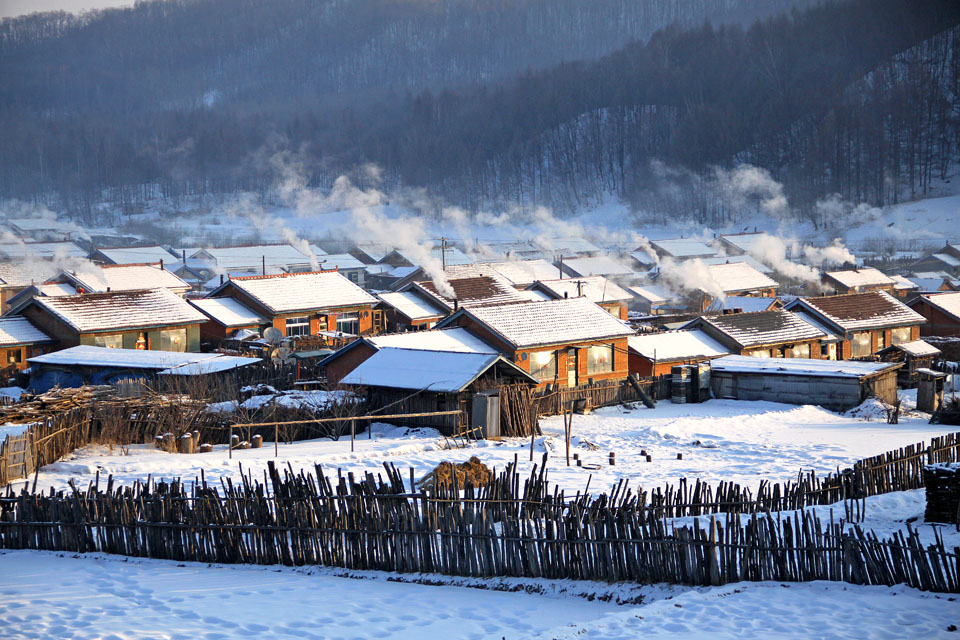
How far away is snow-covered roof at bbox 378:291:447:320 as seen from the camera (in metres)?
51.4

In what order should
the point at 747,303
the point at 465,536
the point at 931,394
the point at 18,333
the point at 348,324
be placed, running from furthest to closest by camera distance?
the point at 747,303 → the point at 348,324 → the point at 18,333 → the point at 931,394 → the point at 465,536

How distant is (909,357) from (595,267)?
120 ft

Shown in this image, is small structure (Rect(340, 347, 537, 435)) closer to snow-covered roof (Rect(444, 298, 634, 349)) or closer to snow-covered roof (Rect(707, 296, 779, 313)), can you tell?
snow-covered roof (Rect(444, 298, 634, 349))

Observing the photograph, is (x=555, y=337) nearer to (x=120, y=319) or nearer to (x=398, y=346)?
(x=398, y=346)

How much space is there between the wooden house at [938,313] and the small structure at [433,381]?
2997cm

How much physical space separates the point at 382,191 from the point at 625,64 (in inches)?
1994

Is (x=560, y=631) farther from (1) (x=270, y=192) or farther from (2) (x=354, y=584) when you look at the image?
(1) (x=270, y=192)

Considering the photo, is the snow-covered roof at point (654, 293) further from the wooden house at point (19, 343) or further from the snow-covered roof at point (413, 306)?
the wooden house at point (19, 343)

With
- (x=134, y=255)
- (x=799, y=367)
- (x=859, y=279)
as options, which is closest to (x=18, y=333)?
(x=799, y=367)

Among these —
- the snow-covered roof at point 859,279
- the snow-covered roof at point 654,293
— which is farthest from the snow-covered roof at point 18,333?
the snow-covered roof at point 859,279

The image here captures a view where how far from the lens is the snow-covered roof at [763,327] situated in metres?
41.5

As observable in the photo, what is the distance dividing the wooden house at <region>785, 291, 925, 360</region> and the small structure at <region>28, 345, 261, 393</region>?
80.9ft

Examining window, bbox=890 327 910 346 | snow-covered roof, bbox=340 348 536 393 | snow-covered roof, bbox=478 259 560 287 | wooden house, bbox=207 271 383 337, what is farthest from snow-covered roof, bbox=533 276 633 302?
snow-covered roof, bbox=340 348 536 393

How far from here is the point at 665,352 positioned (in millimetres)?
39219
